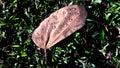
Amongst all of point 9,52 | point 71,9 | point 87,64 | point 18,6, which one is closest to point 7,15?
point 18,6

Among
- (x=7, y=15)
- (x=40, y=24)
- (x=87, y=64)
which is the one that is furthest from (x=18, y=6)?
(x=87, y=64)

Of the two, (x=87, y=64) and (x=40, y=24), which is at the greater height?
(x=40, y=24)

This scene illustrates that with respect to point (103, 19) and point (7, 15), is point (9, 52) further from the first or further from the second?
point (103, 19)

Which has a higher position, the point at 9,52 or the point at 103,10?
the point at 103,10

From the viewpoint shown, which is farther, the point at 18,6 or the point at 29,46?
the point at 18,6

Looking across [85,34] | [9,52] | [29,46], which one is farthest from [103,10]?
[9,52]

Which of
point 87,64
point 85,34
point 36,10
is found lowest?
point 87,64

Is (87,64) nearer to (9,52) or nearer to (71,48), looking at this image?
(71,48)

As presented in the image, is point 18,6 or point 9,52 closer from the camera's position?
point 9,52
